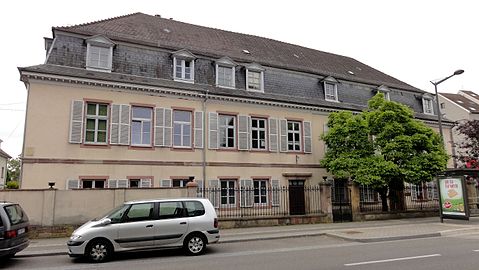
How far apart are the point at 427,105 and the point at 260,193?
18.3 m

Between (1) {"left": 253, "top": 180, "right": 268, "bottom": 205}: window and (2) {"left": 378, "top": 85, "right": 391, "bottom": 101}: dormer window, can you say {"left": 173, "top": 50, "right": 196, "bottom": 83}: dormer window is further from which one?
(2) {"left": 378, "top": 85, "right": 391, "bottom": 101}: dormer window

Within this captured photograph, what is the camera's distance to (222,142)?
20031mm

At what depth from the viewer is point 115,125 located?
17281 mm

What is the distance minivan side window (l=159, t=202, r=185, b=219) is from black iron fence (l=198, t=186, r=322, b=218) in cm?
671

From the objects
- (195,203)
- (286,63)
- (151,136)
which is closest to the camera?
(195,203)

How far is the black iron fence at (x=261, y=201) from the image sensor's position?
724 inches

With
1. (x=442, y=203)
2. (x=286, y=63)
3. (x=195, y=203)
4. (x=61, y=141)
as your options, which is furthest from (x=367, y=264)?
(x=286, y=63)

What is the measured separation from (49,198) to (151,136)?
599cm

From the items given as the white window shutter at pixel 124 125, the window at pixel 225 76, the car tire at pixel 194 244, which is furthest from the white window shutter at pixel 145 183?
the car tire at pixel 194 244

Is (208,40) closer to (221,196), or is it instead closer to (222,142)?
(222,142)

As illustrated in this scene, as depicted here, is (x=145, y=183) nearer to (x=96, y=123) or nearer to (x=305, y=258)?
(x=96, y=123)

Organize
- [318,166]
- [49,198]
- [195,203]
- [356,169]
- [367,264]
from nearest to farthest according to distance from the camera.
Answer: [367,264], [195,203], [49,198], [356,169], [318,166]

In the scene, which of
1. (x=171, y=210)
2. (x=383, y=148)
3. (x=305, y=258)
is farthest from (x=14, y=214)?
(x=383, y=148)

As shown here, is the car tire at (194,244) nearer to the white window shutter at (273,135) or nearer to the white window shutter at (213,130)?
the white window shutter at (213,130)
